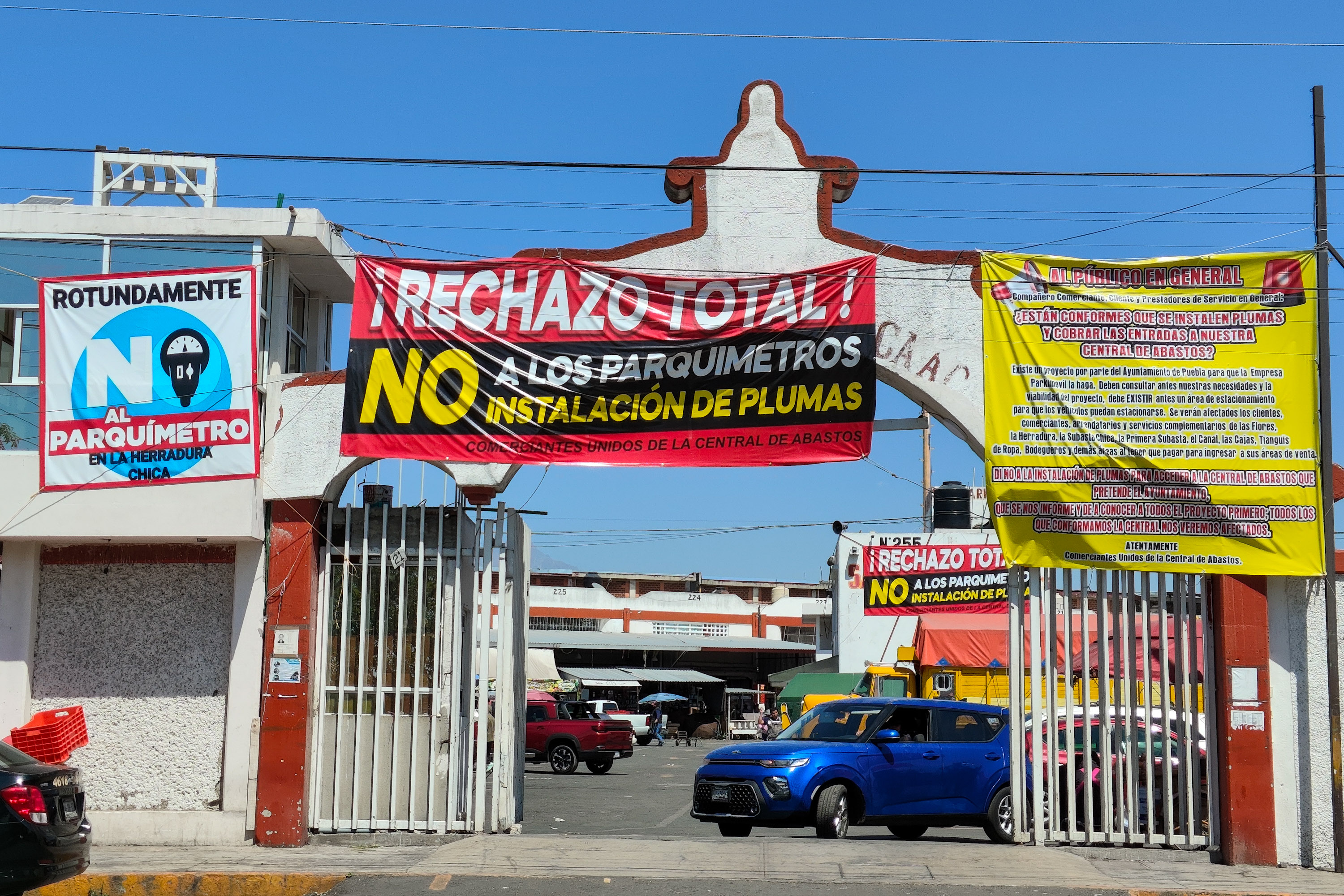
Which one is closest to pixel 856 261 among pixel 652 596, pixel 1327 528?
pixel 1327 528

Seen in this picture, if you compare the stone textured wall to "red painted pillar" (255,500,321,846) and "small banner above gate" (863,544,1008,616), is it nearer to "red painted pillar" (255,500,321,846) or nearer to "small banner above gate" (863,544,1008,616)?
"red painted pillar" (255,500,321,846)

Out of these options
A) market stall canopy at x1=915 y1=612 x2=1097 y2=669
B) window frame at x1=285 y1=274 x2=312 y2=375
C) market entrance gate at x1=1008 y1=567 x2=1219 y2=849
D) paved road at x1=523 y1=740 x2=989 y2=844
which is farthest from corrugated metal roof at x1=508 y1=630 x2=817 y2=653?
market entrance gate at x1=1008 y1=567 x2=1219 y2=849

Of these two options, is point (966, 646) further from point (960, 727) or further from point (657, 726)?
point (657, 726)

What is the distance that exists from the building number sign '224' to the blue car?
582 centimetres

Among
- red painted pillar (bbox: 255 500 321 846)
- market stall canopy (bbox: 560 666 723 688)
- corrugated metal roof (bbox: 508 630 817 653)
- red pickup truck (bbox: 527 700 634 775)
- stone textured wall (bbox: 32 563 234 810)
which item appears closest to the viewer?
red painted pillar (bbox: 255 500 321 846)

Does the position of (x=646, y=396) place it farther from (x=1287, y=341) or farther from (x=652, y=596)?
(x=652, y=596)

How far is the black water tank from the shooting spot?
37.9 m

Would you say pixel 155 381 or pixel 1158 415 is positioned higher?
pixel 155 381

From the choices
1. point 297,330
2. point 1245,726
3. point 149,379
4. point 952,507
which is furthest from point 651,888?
point 952,507

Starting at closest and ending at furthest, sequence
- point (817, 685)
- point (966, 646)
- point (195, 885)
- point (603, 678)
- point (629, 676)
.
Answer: point (195, 885) < point (966, 646) < point (817, 685) < point (603, 678) < point (629, 676)

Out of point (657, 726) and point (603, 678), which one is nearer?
point (657, 726)

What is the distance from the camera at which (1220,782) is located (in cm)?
1177

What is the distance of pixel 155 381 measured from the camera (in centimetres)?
1288

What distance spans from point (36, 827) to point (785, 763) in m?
7.30
